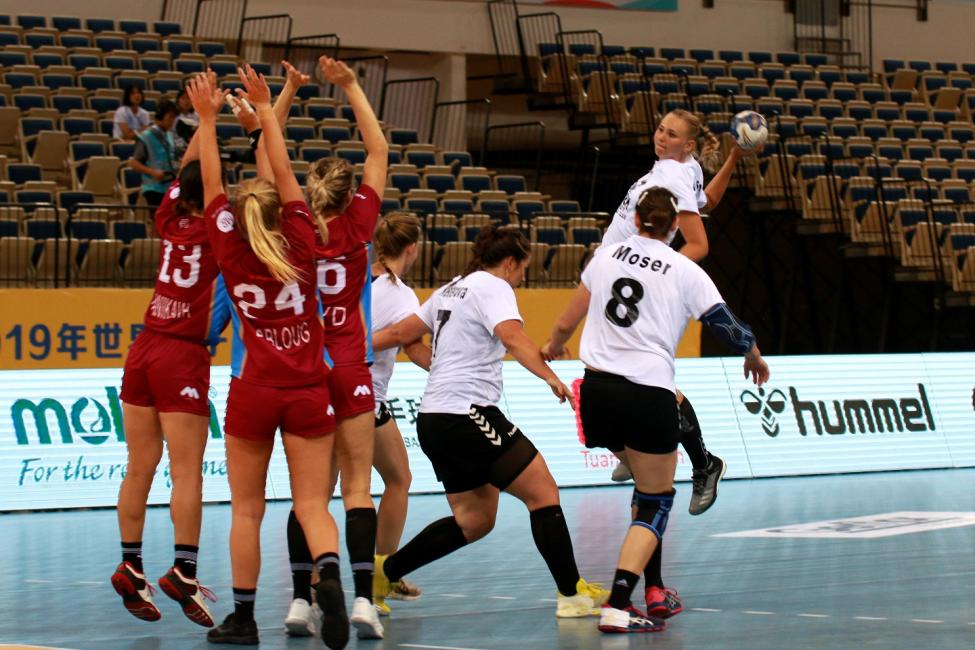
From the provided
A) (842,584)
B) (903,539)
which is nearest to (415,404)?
(903,539)

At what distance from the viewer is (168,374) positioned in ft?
21.4

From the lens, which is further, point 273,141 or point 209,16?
point 209,16

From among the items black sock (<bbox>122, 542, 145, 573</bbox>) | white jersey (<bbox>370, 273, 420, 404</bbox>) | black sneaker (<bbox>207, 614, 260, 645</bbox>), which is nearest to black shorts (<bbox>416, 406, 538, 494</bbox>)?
white jersey (<bbox>370, 273, 420, 404</bbox>)

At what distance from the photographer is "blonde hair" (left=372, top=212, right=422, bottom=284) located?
23.8ft

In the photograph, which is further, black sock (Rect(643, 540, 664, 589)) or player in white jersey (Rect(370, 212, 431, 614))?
player in white jersey (Rect(370, 212, 431, 614))

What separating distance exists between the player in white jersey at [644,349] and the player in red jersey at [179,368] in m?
1.68

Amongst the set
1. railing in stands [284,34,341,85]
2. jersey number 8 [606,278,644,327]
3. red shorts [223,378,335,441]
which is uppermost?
railing in stands [284,34,341,85]

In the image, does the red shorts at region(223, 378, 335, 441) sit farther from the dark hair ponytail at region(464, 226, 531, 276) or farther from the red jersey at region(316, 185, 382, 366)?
the dark hair ponytail at region(464, 226, 531, 276)

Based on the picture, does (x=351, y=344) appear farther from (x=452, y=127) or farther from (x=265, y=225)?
(x=452, y=127)

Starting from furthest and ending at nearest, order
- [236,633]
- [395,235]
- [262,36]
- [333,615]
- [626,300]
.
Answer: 1. [262,36]
2. [395,235]
3. [626,300]
4. [236,633]
5. [333,615]

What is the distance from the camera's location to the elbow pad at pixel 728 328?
21.7 ft

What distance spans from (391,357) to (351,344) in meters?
1.06

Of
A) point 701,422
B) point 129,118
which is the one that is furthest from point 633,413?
point 129,118

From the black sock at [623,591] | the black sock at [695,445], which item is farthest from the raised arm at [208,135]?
the black sock at [695,445]
